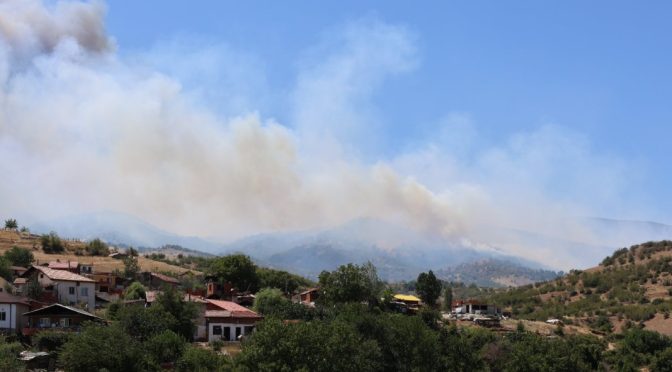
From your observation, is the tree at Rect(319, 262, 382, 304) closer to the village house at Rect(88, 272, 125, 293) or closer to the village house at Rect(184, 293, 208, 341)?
the village house at Rect(184, 293, 208, 341)

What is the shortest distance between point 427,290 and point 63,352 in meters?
73.4

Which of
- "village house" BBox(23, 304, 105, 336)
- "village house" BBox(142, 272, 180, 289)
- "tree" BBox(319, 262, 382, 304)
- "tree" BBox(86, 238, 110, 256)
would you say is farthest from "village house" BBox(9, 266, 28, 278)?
"tree" BBox(319, 262, 382, 304)

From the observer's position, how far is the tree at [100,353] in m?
62.2

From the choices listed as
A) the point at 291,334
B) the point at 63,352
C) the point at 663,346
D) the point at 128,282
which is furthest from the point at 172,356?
the point at 663,346

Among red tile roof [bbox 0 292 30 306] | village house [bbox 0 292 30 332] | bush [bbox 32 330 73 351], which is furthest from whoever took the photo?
red tile roof [bbox 0 292 30 306]

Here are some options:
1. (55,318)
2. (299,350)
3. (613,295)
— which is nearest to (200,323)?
(55,318)

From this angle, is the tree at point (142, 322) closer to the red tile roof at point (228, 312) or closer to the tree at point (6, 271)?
the red tile roof at point (228, 312)

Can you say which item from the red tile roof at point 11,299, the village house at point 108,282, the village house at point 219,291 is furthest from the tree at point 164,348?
the village house at point 219,291

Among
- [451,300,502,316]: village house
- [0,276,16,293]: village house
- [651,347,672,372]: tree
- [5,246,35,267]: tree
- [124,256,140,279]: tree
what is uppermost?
[5,246,35,267]: tree

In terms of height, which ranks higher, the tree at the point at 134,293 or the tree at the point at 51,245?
the tree at the point at 51,245

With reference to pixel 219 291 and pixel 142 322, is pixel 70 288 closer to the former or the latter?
pixel 219 291

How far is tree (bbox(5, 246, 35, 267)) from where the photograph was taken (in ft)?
387

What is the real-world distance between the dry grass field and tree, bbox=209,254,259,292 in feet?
63.0

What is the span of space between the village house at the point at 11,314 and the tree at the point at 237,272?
4243 centimetres
